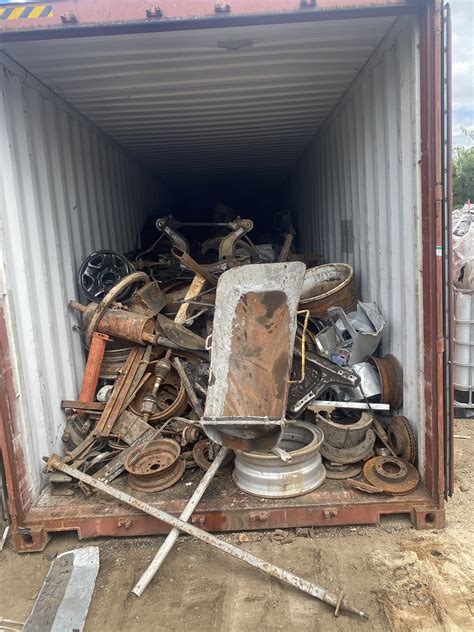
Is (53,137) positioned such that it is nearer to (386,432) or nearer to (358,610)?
(386,432)

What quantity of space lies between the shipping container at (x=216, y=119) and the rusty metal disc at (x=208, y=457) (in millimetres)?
254

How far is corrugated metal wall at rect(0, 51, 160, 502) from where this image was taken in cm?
301

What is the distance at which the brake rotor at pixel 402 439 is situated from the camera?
10.3 ft

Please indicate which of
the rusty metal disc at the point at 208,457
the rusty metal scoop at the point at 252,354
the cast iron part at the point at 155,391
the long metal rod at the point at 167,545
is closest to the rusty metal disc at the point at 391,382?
the rusty metal scoop at the point at 252,354

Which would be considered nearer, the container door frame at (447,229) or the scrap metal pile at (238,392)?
the container door frame at (447,229)

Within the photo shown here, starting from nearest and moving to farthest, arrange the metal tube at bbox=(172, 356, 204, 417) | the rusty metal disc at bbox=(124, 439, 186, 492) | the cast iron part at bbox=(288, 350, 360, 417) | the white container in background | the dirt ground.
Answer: the dirt ground < the rusty metal disc at bbox=(124, 439, 186, 492) < the cast iron part at bbox=(288, 350, 360, 417) < the metal tube at bbox=(172, 356, 204, 417) < the white container in background

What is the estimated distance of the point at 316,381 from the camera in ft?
10.9

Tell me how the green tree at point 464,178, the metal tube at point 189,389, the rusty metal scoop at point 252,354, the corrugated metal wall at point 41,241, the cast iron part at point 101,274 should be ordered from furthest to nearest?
the green tree at point 464,178, the cast iron part at point 101,274, the metal tube at point 189,389, the corrugated metal wall at point 41,241, the rusty metal scoop at point 252,354

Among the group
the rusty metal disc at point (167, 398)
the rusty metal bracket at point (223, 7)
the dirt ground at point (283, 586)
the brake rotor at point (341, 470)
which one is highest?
the rusty metal bracket at point (223, 7)

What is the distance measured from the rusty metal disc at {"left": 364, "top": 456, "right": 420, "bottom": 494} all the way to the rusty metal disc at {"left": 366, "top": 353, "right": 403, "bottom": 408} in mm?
444

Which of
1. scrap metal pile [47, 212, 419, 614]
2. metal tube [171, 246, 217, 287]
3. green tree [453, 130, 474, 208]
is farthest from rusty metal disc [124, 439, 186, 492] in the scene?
green tree [453, 130, 474, 208]

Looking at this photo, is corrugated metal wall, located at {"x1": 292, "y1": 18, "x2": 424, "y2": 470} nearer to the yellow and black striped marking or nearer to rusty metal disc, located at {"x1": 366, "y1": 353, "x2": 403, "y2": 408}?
rusty metal disc, located at {"x1": 366, "y1": 353, "x2": 403, "y2": 408}

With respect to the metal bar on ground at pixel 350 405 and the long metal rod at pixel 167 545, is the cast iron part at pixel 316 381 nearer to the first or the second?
the metal bar on ground at pixel 350 405

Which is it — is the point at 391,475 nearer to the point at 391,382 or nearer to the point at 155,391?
the point at 391,382
